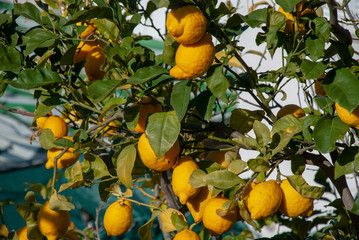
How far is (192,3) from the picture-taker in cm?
62

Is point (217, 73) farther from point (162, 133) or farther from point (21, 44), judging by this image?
point (21, 44)

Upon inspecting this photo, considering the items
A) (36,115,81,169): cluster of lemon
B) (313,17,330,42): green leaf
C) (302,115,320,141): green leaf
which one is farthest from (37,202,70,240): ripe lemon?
(313,17,330,42): green leaf

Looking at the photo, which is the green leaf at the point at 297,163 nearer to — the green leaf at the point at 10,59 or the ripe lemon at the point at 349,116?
the ripe lemon at the point at 349,116

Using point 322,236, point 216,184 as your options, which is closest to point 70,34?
point 216,184

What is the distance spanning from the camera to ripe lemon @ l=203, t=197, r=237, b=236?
0.75m

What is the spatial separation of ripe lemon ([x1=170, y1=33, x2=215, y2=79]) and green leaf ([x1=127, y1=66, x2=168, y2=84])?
0.05 metres

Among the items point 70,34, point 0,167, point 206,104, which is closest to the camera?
point 206,104

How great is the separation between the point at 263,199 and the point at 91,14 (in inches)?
18.3

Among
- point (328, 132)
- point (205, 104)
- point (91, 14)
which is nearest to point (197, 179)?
point (205, 104)

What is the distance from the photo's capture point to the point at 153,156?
74 cm

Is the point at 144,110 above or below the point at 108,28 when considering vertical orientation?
below

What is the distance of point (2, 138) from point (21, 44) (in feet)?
5.75

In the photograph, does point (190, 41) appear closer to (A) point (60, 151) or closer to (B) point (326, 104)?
(B) point (326, 104)

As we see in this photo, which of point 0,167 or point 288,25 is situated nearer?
point 288,25
